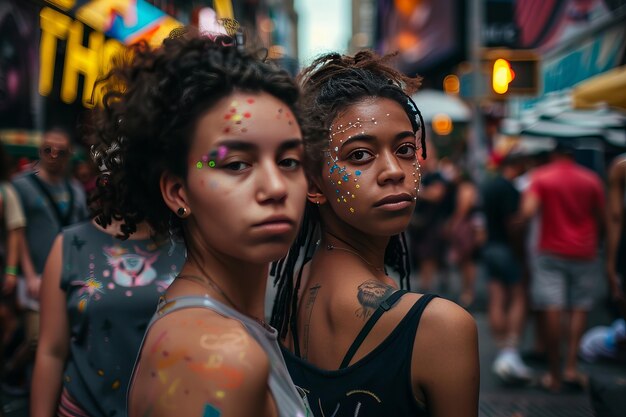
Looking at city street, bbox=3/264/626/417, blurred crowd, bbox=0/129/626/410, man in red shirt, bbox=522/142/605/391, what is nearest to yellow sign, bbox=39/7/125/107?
blurred crowd, bbox=0/129/626/410

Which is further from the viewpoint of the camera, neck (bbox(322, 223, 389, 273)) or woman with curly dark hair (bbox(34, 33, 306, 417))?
neck (bbox(322, 223, 389, 273))

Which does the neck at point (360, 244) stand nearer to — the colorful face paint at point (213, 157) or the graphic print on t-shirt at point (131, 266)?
the colorful face paint at point (213, 157)

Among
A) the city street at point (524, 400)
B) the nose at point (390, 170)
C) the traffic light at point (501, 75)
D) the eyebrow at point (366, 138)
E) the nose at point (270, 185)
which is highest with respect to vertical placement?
the traffic light at point (501, 75)

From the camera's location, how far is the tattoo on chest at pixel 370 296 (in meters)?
2.01

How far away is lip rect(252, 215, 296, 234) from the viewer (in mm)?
1510

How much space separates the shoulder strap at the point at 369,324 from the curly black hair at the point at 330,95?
309mm

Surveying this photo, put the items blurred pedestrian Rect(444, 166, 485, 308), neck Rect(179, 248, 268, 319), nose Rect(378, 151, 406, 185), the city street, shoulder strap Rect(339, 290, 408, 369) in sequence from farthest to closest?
1. blurred pedestrian Rect(444, 166, 485, 308)
2. the city street
3. nose Rect(378, 151, 406, 185)
4. shoulder strap Rect(339, 290, 408, 369)
5. neck Rect(179, 248, 268, 319)

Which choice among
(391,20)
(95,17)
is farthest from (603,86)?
(391,20)

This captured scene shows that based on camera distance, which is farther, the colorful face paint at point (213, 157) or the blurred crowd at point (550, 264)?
the blurred crowd at point (550, 264)

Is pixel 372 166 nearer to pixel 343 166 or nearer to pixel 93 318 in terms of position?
pixel 343 166

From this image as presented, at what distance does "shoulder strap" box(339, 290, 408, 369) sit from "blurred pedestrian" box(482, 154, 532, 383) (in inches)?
229

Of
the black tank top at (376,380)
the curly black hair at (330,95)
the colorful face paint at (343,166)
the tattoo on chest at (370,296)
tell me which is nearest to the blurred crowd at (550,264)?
the curly black hair at (330,95)

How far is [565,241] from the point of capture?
723 cm

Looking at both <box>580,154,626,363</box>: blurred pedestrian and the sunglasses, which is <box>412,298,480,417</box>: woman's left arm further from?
<box>580,154,626,363</box>: blurred pedestrian
